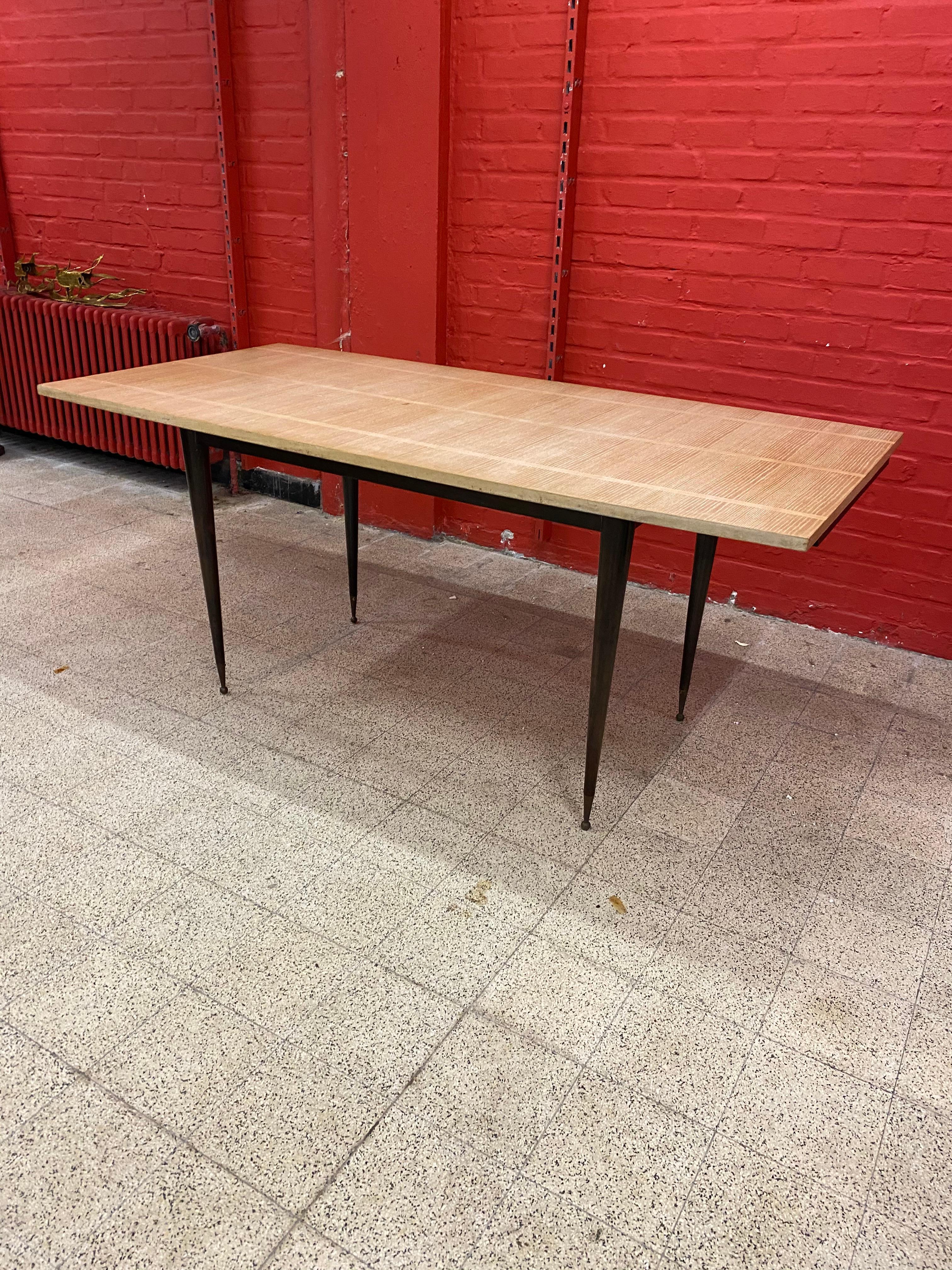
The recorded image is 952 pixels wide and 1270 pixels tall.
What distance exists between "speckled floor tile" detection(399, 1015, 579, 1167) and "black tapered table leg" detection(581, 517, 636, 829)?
0.60m

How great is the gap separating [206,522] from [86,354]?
2.29m

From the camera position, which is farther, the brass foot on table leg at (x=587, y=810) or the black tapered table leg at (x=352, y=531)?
the black tapered table leg at (x=352, y=531)

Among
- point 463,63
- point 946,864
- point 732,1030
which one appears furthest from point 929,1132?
point 463,63

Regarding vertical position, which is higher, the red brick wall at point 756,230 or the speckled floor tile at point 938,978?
the red brick wall at point 756,230

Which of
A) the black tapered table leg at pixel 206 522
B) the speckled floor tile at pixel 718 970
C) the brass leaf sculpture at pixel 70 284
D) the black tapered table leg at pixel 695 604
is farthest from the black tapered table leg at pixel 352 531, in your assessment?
the brass leaf sculpture at pixel 70 284

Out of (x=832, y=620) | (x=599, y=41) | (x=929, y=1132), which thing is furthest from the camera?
(x=832, y=620)

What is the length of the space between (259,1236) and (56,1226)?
27cm

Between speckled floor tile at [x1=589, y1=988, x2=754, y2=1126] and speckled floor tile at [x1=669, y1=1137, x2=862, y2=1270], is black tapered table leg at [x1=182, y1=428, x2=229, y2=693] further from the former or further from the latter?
speckled floor tile at [x1=669, y1=1137, x2=862, y2=1270]

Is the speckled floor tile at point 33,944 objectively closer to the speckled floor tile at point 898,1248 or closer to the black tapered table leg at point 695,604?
the speckled floor tile at point 898,1248

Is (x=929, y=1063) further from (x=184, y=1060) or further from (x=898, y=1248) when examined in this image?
(x=184, y=1060)

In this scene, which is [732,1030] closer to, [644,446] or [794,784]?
[794,784]

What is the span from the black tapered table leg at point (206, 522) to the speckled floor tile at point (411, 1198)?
54.5 inches

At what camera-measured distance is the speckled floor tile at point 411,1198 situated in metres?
1.19

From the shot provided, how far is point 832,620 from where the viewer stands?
294 centimetres
